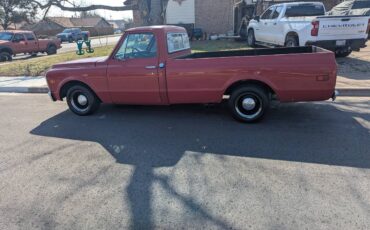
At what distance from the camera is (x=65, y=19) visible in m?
68.6

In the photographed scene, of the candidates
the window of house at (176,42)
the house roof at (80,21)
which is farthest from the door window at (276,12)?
the house roof at (80,21)

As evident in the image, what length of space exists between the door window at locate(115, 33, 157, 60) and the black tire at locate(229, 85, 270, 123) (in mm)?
1716

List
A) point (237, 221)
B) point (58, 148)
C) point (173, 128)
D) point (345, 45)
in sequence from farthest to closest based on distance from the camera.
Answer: point (345, 45), point (173, 128), point (58, 148), point (237, 221)

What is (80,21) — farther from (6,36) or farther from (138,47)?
(138,47)

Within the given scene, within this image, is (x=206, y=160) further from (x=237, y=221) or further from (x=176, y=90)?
(x=176, y=90)

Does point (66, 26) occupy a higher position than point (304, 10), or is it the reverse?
point (304, 10)

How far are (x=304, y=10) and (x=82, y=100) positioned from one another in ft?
31.2

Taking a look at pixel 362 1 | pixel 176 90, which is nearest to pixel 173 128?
pixel 176 90

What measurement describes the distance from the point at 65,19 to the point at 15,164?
73.4m

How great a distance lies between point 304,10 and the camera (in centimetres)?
1141

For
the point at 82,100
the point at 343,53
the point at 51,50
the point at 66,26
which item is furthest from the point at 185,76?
the point at 66,26

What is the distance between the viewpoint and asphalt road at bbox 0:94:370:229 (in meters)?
2.88

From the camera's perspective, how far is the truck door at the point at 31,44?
19.5 m

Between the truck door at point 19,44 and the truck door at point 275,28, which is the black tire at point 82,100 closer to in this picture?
the truck door at point 275,28
